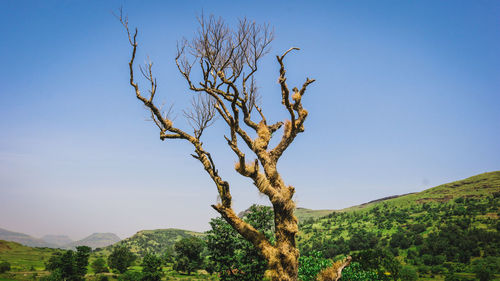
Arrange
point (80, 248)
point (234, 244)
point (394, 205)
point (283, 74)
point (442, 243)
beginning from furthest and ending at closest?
1. point (394, 205)
2. point (442, 243)
3. point (80, 248)
4. point (234, 244)
5. point (283, 74)

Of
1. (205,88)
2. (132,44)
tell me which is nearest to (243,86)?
(205,88)

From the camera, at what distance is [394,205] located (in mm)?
132750

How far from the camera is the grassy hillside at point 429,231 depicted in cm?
→ 7162

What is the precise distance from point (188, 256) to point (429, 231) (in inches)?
3355

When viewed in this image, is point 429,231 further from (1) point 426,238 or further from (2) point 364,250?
(2) point 364,250

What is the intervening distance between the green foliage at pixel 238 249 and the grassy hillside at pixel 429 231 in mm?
28387

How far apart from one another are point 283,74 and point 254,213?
1491 cm

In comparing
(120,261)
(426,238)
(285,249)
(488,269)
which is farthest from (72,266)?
(426,238)

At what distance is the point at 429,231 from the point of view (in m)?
89.9

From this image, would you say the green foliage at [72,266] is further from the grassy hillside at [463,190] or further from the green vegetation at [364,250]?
the grassy hillside at [463,190]

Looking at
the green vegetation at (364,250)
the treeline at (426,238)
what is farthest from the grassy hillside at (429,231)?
the green vegetation at (364,250)

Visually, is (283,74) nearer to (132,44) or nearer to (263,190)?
(263,190)

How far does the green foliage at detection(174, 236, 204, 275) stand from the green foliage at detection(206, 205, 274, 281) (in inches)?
2347

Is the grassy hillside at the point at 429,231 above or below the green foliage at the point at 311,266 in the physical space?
below
